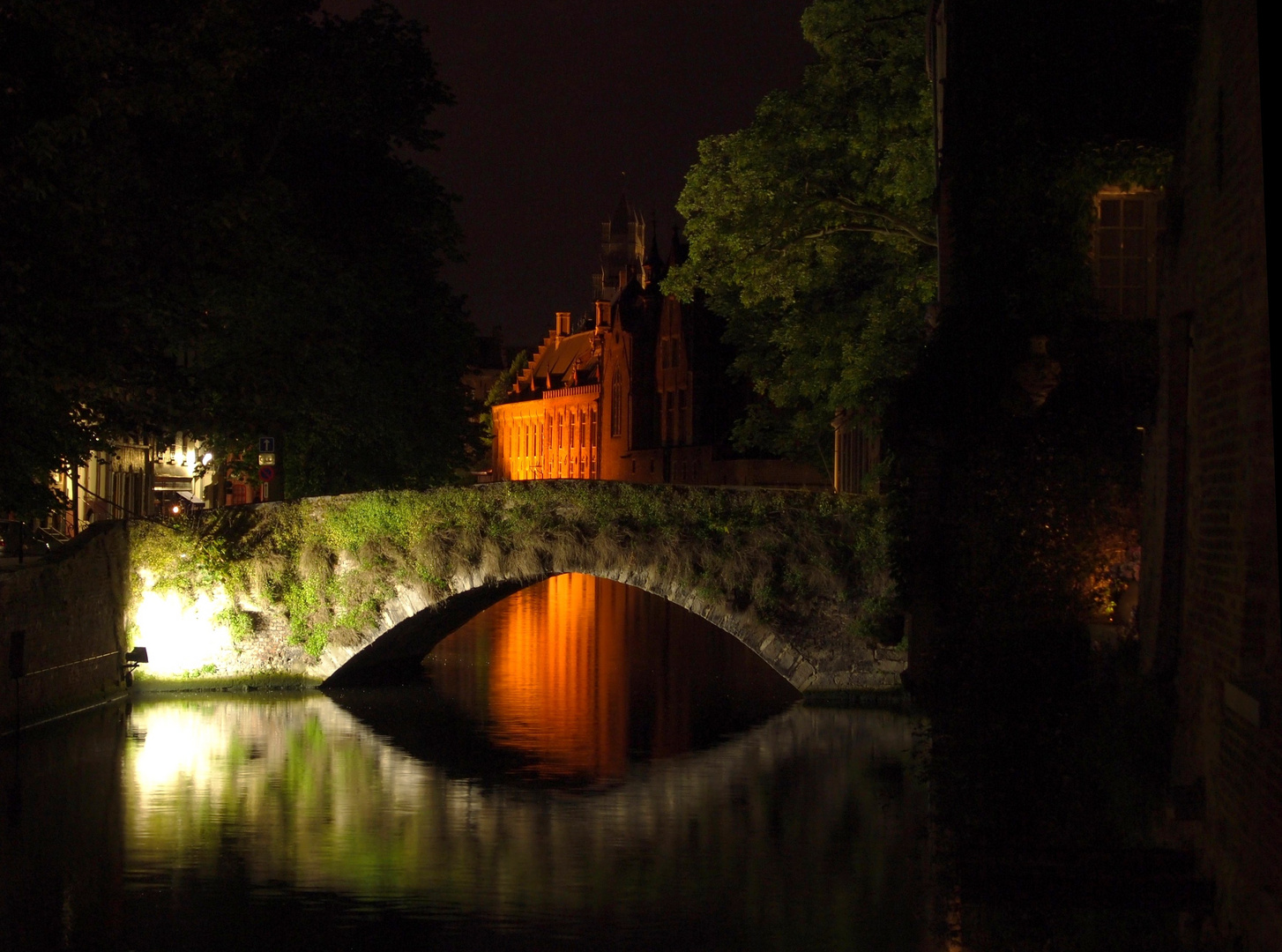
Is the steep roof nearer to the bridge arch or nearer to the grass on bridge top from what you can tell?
the bridge arch

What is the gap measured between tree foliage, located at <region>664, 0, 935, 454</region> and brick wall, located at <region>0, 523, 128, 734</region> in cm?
1039

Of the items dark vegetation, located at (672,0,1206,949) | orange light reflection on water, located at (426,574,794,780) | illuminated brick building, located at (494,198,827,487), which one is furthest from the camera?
illuminated brick building, located at (494,198,827,487)

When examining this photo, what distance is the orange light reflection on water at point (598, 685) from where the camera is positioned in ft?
71.7

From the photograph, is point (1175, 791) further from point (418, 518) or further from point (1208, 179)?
point (418, 518)

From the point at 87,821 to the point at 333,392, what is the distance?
40.6ft

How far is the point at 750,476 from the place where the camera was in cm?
5131

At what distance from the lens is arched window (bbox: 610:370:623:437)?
77.9 metres

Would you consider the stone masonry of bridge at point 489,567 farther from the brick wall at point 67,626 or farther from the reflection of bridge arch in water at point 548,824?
the reflection of bridge arch in water at point 548,824

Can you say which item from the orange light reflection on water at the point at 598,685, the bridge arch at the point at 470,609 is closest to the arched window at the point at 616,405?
the orange light reflection on water at the point at 598,685

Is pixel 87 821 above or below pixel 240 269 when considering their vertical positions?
below

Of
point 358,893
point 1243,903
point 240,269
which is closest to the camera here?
point 1243,903

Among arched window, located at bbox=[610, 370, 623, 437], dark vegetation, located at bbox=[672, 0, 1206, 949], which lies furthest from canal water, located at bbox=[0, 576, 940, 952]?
arched window, located at bbox=[610, 370, 623, 437]

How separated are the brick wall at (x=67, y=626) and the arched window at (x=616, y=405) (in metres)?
53.8

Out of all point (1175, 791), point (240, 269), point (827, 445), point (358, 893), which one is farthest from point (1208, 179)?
point (827, 445)
